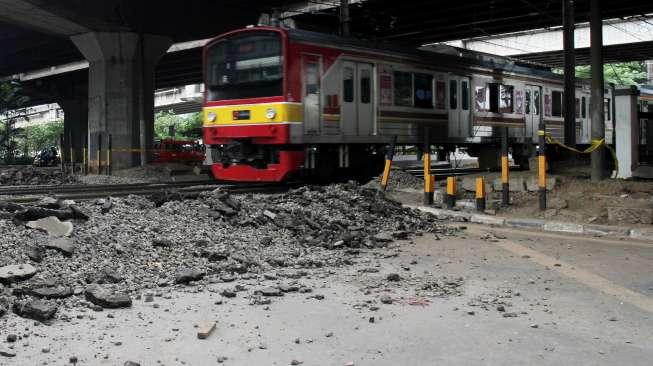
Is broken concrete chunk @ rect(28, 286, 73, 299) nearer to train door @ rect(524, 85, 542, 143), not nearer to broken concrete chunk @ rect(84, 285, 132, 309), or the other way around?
broken concrete chunk @ rect(84, 285, 132, 309)

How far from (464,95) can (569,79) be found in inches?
115

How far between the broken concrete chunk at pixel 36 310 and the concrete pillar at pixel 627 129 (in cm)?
1223

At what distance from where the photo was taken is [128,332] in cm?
482

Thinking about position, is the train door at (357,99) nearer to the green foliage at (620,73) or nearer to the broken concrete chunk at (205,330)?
the broken concrete chunk at (205,330)

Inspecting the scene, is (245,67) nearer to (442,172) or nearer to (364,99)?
(364,99)

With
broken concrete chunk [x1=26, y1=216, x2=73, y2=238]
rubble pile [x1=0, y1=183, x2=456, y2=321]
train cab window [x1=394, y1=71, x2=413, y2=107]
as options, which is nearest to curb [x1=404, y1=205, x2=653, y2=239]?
rubble pile [x1=0, y1=183, x2=456, y2=321]

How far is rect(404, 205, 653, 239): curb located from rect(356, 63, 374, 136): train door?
405cm

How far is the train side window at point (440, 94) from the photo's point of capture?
18.0m

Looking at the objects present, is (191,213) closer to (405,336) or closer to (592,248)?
(405,336)

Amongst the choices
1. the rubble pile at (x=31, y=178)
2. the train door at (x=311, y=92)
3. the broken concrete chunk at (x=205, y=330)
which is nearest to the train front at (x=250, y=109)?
the train door at (x=311, y=92)

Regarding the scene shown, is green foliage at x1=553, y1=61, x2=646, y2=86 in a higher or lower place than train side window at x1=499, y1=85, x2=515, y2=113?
higher

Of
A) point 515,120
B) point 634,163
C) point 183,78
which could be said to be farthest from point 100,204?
point 183,78

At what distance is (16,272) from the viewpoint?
578 centimetres

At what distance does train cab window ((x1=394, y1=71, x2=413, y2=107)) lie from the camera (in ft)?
54.3
